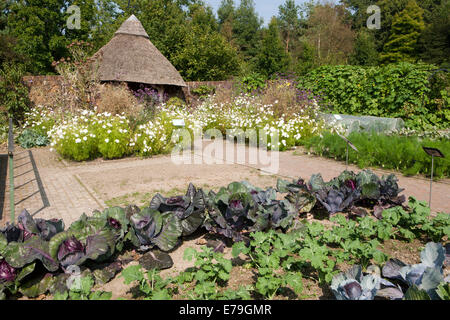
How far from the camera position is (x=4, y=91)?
41.2 ft

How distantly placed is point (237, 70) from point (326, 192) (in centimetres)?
2463

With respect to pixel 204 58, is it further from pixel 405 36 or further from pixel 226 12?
pixel 226 12

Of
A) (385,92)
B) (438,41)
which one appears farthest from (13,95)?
(438,41)

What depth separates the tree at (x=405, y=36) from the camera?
32.7 m

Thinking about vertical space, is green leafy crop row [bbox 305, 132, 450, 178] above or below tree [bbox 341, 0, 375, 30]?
below

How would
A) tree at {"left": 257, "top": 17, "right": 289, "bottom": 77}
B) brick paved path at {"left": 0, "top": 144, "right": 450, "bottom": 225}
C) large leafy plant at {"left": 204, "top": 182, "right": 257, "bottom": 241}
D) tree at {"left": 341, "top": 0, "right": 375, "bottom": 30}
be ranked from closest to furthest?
1. large leafy plant at {"left": 204, "top": 182, "right": 257, "bottom": 241}
2. brick paved path at {"left": 0, "top": 144, "right": 450, "bottom": 225}
3. tree at {"left": 257, "top": 17, "right": 289, "bottom": 77}
4. tree at {"left": 341, "top": 0, "right": 375, "bottom": 30}

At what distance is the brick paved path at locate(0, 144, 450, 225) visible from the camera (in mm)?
4486

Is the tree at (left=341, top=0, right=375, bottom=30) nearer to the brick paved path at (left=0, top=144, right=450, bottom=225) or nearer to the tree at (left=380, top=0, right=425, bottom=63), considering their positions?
the tree at (left=380, top=0, right=425, bottom=63)

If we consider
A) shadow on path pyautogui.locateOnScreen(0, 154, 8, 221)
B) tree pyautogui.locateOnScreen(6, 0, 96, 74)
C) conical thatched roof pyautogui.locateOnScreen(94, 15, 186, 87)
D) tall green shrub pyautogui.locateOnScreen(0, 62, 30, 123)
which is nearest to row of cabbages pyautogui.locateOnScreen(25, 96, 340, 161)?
shadow on path pyautogui.locateOnScreen(0, 154, 8, 221)

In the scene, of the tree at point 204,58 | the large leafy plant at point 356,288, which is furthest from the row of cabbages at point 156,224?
the tree at point 204,58

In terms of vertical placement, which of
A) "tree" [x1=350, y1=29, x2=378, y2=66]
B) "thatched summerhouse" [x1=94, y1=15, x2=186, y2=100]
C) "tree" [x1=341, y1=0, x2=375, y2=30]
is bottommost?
"thatched summerhouse" [x1=94, y1=15, x2=186, y2=100]

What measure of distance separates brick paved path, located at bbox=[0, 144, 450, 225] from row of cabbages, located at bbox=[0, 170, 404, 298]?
1.07 metres

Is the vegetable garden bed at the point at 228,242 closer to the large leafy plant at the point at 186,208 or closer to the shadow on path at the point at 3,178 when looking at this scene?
the large leafy plant at the point at 186,208
